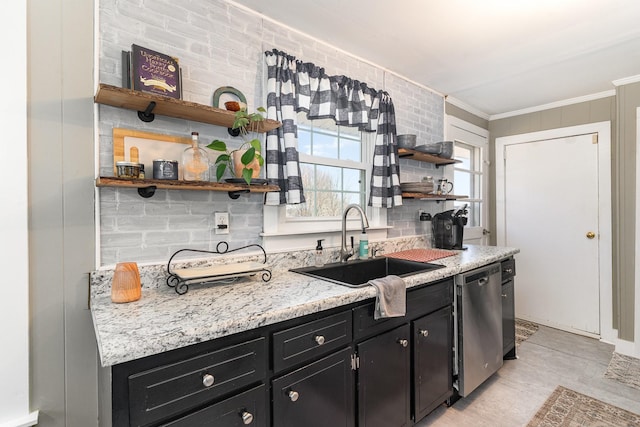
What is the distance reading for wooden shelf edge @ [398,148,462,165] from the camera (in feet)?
8.43

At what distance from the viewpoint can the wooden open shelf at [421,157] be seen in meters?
A: 2.57

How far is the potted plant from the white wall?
69 cm

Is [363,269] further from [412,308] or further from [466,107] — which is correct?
[466,107]

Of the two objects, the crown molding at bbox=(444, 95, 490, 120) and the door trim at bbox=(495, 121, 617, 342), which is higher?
the crown molding at bbox=(444, 95, 490, 120)

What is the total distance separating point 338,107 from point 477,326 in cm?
178

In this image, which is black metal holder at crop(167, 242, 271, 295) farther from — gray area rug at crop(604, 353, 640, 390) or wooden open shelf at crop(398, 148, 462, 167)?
gray area rug at crop(604, 353, 640, 390)

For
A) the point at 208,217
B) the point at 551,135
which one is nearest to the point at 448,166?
the point at 551,135

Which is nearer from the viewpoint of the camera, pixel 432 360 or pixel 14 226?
pixel 14 226

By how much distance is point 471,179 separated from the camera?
12.4 ft

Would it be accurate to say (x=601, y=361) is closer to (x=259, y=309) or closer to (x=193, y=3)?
(x=259, y=309)

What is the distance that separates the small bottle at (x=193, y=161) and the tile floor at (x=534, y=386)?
1.93 metres

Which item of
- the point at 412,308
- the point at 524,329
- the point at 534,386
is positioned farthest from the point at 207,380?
the point at 524,329

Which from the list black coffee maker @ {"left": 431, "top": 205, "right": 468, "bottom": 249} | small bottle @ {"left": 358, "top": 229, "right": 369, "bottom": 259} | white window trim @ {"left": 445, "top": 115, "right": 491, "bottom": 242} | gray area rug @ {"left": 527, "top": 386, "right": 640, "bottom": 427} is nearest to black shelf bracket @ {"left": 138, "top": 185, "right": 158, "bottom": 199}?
small bottle @ {"left": 358, "top": 229, "right": 369, "bottom": 259}

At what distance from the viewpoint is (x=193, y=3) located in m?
1.60
